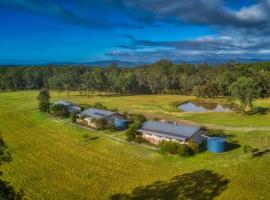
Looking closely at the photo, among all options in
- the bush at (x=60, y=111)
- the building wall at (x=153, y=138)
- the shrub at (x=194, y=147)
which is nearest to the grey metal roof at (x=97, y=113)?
the bush at (x=60, y=111)

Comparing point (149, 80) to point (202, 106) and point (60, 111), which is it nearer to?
point (202, 106)

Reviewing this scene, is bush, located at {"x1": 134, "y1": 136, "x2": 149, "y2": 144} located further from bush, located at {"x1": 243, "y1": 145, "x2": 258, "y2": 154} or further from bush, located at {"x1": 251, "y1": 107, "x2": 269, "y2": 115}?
bush, located at {"x1": 251, "y1": 107, "x2": 269, "y2": 115}

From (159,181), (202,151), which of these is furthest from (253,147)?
(159,181)

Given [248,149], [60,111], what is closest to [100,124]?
[60,111]

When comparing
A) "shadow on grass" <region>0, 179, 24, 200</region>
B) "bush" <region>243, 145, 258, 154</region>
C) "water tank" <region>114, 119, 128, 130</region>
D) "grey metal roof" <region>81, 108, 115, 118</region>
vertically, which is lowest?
"bush" <region>243, 145, 258, 154</region>

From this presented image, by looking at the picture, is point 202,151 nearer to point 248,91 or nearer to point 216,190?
point 216,190

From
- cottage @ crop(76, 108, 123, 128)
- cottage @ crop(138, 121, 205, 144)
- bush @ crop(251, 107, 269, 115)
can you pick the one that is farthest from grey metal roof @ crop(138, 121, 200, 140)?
bush @ crop(251, 107, 269, 115)
